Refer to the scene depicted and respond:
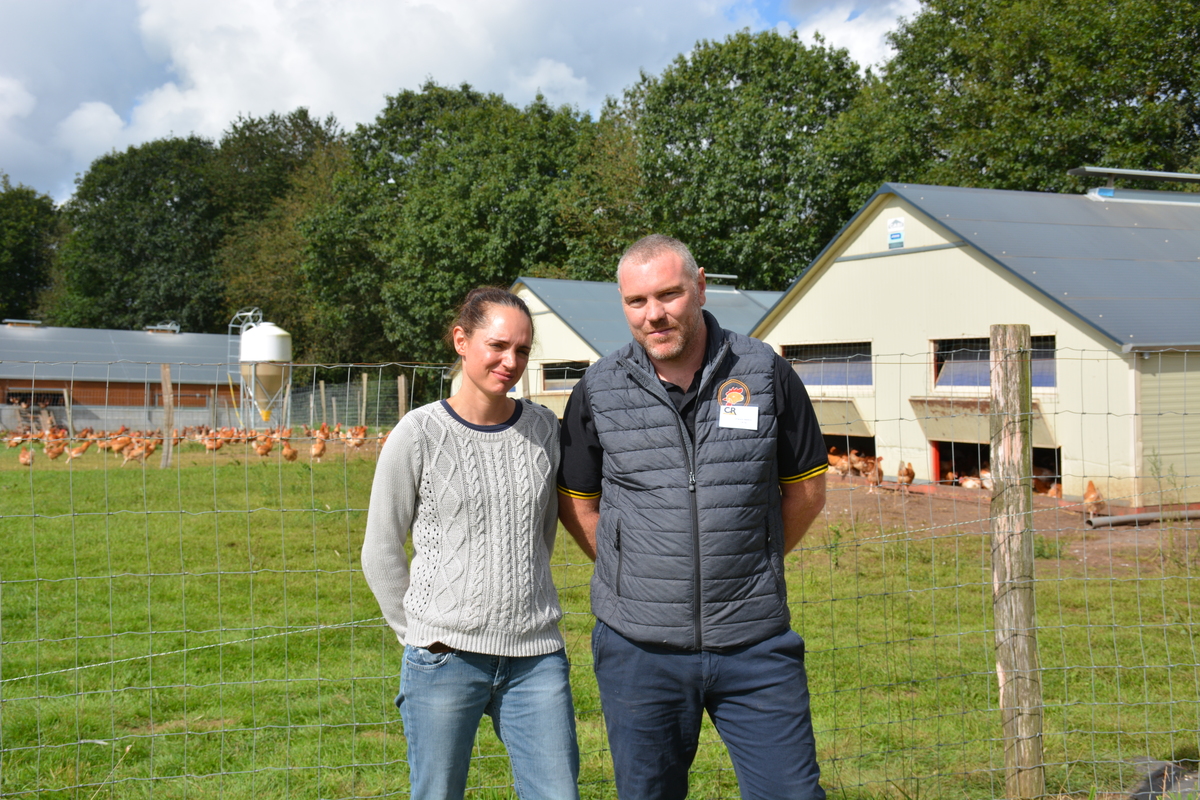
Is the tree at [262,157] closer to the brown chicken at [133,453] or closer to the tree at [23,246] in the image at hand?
the tree at [23,246]

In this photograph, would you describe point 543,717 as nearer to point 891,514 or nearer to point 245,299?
point 891,514

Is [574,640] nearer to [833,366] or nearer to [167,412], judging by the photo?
[167,412]

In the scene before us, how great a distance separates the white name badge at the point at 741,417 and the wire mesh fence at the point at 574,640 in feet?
3.99

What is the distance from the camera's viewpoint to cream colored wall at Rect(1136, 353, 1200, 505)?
10531mm

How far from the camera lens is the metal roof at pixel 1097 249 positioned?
11.3 m

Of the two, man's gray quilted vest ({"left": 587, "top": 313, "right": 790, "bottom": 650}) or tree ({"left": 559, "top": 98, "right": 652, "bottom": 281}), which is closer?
man's gray quilted vest ({"left": 587, "top": 313, "right": 790, "bottom": 650})

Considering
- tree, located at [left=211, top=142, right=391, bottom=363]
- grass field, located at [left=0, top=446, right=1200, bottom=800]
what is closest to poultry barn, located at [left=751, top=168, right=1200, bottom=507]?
grass field, located at [left=0, top=446, right=1200, bottom=800]

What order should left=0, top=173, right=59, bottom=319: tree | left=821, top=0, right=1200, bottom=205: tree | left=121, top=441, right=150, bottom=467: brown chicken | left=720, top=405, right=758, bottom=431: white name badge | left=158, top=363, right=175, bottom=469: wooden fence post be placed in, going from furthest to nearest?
1. left=0, top=173, right=59, bottom=319: tree
2. left=821, top=0, right=1200, bottom=205: tree
3. left=121, top=441, right=150, bottom=467: brown chicken
4. left=158, top=363, right=175, bottom=469: wooden fence post
5. left=720, top=405, right=758, bottom=431: white name badge

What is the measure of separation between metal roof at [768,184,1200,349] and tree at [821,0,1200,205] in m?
9.67

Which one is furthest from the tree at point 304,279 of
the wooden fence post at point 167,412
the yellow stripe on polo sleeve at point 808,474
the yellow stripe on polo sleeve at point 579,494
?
the yellow stripe on polo sleeve at point 808,474

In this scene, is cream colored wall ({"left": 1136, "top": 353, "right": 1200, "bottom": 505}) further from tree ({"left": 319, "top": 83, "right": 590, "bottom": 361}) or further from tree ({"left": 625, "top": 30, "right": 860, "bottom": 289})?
tree ({"left": 319, "top": 83, "right": 590, "bottom": 361})

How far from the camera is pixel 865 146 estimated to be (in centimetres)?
2577

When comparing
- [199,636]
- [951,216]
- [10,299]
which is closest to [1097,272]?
[951,216]

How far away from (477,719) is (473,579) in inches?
14.1
